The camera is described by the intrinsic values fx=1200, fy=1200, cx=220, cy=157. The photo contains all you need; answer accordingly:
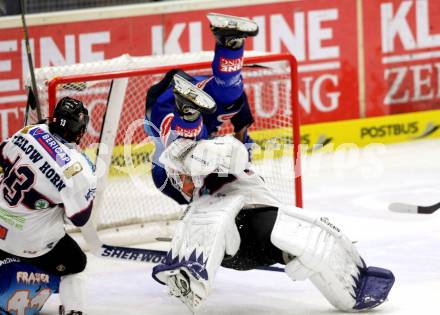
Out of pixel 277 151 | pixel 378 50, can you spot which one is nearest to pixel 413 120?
pixel 378 50

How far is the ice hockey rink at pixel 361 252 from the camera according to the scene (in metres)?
4.93

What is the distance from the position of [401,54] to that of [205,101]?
4.08 m

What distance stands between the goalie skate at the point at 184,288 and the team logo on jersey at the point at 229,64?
2.69 feet

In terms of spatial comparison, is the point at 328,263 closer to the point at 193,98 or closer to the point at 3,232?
the point at 193,98

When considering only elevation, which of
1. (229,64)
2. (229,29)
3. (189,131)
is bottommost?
(189,131)

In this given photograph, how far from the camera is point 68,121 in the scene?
4.53m

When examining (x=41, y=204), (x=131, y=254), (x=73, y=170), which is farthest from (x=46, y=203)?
(x=131, y=254)

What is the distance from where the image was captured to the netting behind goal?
5719mm

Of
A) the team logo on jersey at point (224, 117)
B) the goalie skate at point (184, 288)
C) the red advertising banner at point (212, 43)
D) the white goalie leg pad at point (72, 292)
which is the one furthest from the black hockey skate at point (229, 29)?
the red advertising banner at point (212, 43)

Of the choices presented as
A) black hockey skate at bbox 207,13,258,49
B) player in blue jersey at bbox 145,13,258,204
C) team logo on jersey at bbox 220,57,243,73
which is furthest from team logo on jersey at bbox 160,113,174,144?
black hockey skate at bbox 207,13,258,49

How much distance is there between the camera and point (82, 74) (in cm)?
567

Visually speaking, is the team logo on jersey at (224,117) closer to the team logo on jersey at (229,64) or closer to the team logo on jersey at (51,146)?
the team logo on jersey at (229,64)

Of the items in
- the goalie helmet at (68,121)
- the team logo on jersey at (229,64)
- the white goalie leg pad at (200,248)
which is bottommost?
the white goalie leg pad at (200,248)

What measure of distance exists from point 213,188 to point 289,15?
3398 mm
